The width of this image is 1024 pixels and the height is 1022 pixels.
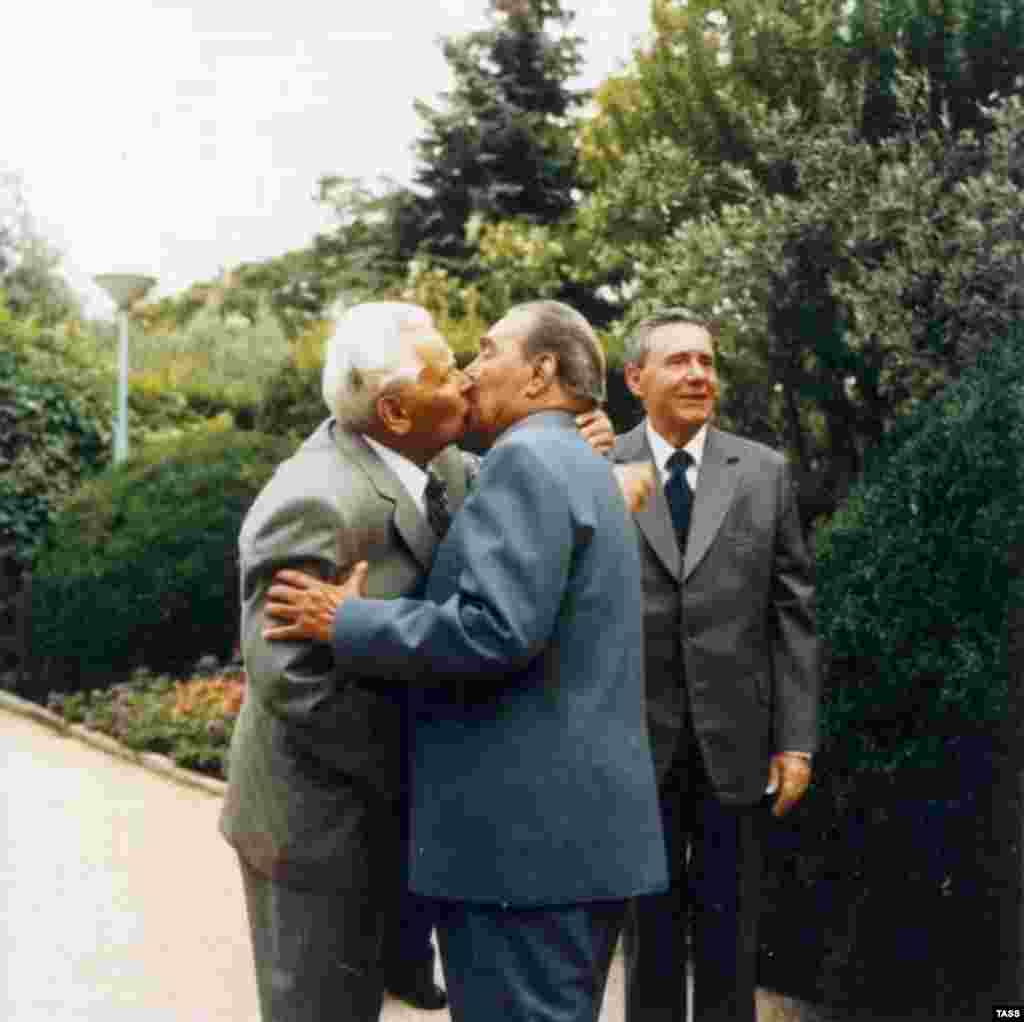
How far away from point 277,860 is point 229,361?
67.1ft

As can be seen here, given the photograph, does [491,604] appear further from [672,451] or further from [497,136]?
[497,136]

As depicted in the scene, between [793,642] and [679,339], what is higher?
[679,339]

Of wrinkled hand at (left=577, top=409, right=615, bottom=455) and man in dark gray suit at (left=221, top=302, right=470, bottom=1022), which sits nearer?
man in dark gray suit at (left=221, top=302, right=470, bottom=1022)

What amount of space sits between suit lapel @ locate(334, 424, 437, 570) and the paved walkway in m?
2.44

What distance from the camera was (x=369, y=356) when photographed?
103 inches

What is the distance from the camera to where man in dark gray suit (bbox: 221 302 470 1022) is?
2529mm

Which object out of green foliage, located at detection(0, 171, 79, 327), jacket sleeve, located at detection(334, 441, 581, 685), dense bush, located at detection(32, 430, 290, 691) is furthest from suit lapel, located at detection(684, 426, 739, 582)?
green foliage, located at detection(0, 171, 79, 327)

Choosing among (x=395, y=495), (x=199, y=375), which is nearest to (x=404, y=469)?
(x=395, y=495)

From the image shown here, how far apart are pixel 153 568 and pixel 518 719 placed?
727 centimetres

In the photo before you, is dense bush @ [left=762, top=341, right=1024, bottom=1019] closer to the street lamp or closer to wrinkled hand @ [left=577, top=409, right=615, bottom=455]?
wrinkled hand @ [left=577, top=409, right=615, bottom=455]

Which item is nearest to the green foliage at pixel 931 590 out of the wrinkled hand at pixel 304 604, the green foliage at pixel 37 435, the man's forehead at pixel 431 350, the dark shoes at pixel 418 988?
the dark shoes at pixel 418 988

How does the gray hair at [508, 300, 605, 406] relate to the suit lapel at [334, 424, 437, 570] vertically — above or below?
above

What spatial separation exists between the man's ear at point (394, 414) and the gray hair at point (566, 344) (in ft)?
0.80

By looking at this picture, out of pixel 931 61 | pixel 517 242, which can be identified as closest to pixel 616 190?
pixel 931 61
